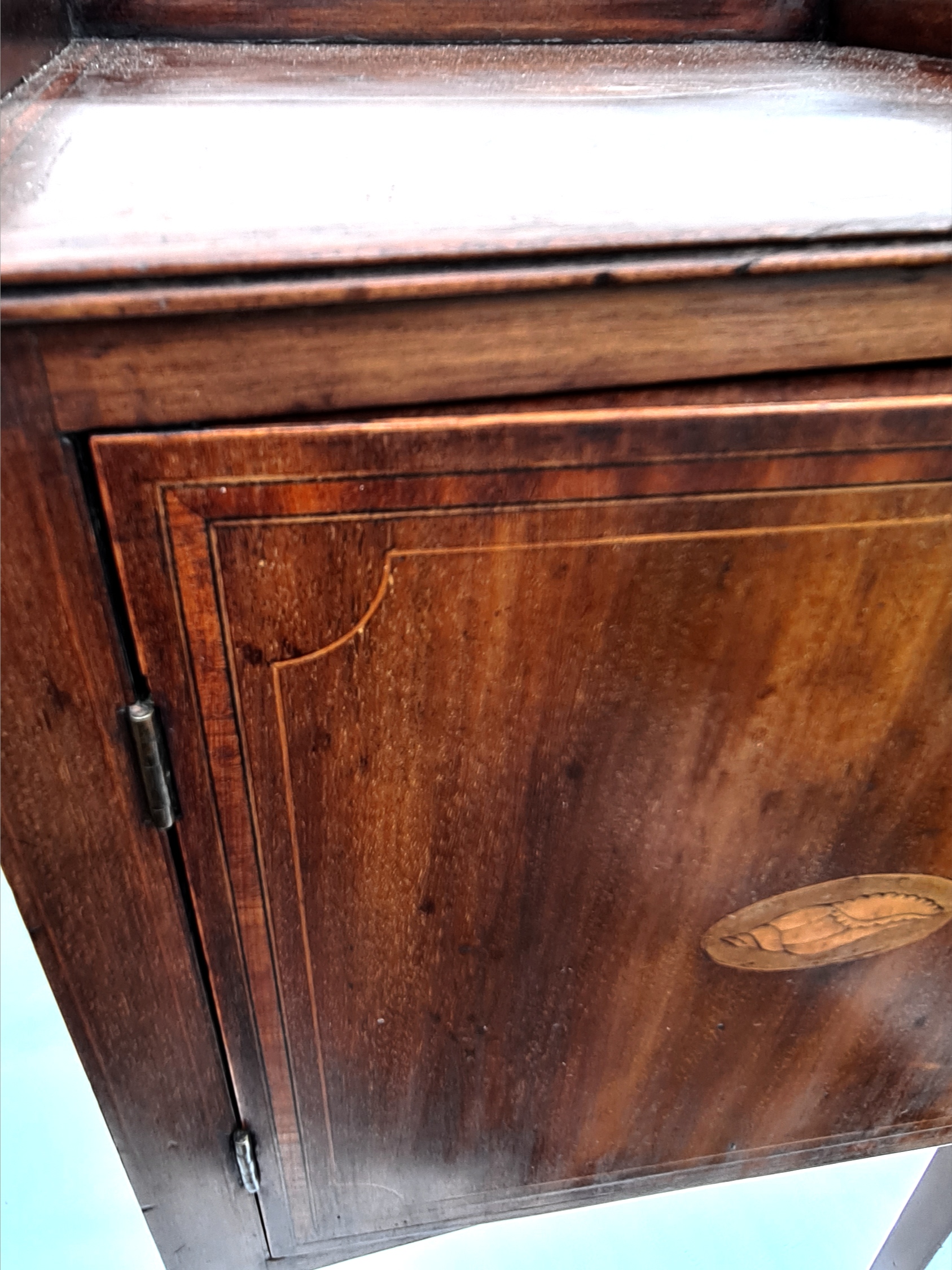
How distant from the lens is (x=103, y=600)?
0.37 meters

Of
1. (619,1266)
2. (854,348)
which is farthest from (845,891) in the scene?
(619,1266)

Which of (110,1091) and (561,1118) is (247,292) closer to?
(110,1091)

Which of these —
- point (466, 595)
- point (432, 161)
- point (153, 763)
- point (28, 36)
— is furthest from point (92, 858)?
point (28, 36)

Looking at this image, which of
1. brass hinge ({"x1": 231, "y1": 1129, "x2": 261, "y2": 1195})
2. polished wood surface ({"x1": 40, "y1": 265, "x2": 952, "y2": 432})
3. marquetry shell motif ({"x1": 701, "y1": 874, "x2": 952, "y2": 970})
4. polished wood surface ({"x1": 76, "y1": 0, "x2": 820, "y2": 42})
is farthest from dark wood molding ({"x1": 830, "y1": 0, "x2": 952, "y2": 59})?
brass hinge ({"x1": 231, "y1": 1129, "x2": 261, "y2": 1195})

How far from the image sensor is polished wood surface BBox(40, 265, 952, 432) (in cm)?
33

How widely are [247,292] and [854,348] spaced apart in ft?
0.77

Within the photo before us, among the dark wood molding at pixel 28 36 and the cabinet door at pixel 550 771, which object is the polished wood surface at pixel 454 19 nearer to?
the dark wood molding at pixel 28 36

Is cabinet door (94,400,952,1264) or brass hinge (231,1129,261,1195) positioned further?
brass hinge (231,1129,261,1195)

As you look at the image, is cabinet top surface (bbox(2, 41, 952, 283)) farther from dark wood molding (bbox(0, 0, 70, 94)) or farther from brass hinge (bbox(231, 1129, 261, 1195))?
brass hinge (bbox(231, 1129, 261, 1195))

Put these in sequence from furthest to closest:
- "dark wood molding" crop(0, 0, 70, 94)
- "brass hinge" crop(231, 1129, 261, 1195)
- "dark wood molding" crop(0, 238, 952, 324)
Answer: "brass hinge" crop(231, 1129, 261, 1195) < "dark wood molding" crop(0, 0, 70, 94) < "dark wood molding" crop(0, 238, 952, 324)

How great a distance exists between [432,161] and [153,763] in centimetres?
29

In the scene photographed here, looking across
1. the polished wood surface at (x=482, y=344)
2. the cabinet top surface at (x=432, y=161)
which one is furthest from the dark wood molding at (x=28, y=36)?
the polished wood surface at (x=482, y=344)

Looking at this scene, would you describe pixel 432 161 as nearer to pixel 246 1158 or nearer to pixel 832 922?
pixel 832 922

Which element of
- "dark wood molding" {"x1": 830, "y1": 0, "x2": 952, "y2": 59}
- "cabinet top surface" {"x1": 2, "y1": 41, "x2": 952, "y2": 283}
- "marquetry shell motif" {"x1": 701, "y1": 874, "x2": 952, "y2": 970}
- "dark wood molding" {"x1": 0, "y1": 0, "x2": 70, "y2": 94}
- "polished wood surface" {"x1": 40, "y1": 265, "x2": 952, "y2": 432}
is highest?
"dark wood molding" {"x1": 830, "y1": 0, "x2": 952, "y2": 59}
